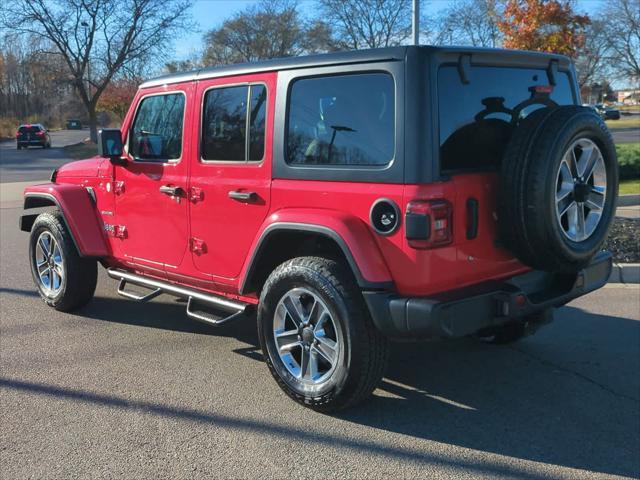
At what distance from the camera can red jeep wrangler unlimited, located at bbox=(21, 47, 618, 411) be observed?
10.9ft

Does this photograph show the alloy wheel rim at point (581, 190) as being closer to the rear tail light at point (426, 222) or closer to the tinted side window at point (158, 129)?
the rear tail light at point (426, 222)

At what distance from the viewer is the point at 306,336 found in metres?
3.80

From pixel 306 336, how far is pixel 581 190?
177cm

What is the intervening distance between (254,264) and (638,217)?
6798 millimetres

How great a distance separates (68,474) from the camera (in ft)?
10.3

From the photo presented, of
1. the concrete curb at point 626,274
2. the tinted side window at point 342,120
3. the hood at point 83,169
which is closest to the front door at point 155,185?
the hood at point 83,169

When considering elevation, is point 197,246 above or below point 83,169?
below

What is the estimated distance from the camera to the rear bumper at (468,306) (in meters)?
3.26

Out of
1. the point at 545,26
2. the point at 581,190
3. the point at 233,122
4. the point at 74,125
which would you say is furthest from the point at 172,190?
the point at 74,125

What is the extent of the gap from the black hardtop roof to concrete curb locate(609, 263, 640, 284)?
308 centimetres

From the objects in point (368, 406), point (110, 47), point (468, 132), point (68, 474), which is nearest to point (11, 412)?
point (68, 474)

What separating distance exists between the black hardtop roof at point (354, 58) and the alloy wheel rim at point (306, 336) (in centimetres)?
132

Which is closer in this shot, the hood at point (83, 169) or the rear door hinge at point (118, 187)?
the rear door hinge at point (118, 187)

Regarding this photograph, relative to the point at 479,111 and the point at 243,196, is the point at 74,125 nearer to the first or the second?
the point at 243,196
